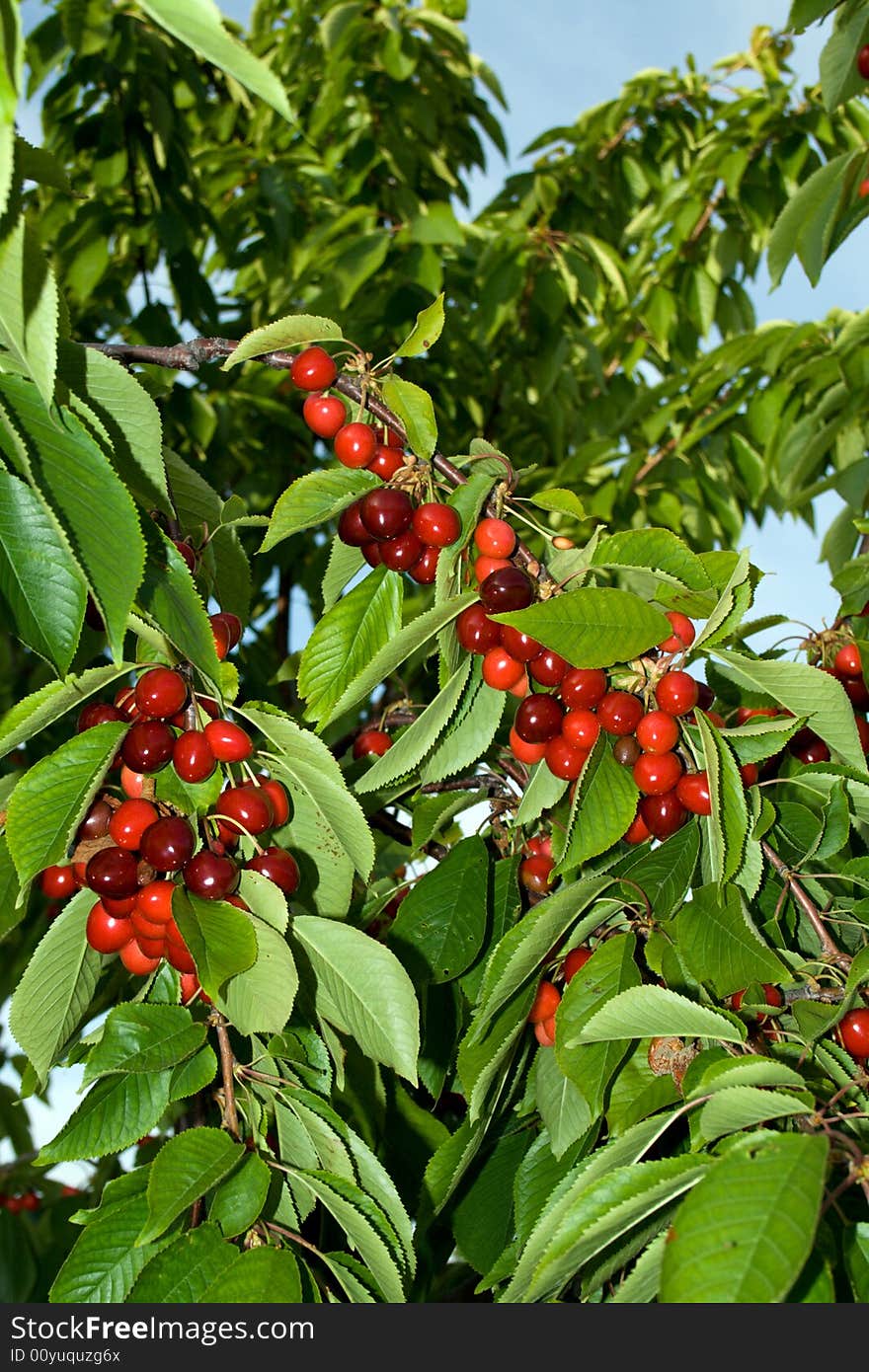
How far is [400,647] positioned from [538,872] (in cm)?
33

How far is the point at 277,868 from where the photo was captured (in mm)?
933

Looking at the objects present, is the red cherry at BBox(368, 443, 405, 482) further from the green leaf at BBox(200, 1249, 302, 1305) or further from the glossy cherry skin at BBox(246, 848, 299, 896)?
the green leaf at BBox(200, 1249, 302, 1305)

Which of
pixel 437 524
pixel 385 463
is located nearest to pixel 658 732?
pixel 437 524

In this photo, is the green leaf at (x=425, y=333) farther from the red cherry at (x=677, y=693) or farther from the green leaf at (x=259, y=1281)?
the green leaf at (x=259, y=1281)

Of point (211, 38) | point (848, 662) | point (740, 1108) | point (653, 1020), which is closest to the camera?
point (211, 38)

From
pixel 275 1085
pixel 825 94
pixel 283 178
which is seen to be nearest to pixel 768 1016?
pixel 275 1085

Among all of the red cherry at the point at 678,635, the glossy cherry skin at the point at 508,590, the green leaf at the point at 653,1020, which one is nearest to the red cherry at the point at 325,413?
the glossy cherry skin at the point at 508,590

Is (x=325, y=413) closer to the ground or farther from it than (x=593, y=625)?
farther from it

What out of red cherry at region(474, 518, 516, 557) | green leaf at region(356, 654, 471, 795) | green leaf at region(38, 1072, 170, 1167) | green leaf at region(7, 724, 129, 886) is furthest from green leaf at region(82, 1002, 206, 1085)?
red cherry at region(474, 518, 516, 557)

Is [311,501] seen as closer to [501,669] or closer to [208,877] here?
[501,669]

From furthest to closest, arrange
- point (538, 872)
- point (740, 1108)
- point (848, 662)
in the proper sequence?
point (848, 662), point (538, 872), point (740, 1108)

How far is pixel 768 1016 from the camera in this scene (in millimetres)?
958

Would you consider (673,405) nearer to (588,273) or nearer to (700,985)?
(588,273)

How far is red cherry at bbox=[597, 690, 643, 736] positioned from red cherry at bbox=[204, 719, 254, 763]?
0.93ft
